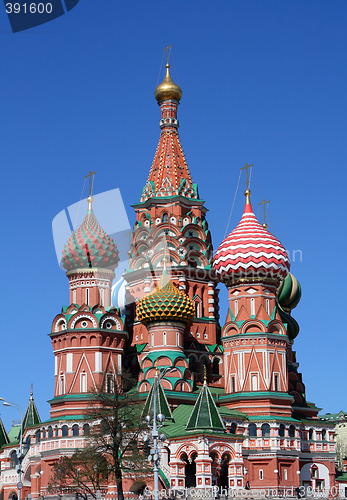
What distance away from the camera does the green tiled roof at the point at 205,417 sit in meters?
40.4

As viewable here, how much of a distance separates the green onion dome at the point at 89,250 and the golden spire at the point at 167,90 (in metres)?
9.52

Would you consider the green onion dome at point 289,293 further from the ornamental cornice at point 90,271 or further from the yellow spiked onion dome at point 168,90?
the yellow spiked onion dome at point 168,90

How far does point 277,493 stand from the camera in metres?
42.9

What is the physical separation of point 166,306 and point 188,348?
382 cm

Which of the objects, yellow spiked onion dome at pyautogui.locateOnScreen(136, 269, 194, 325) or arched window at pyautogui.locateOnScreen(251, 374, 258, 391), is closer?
arched window at pyautogui.locateOnScreen(251, 374, 258, 391)

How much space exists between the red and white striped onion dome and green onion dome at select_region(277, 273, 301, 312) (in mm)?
5780

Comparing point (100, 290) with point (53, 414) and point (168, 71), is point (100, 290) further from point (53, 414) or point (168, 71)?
point (168, 71)

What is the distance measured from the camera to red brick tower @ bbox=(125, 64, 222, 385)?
49.9 meters

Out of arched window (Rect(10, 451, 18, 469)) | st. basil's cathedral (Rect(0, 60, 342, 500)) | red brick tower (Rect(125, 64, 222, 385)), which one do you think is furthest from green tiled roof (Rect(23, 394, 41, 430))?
red brick tower (Rect(125, 64, 222, 385))

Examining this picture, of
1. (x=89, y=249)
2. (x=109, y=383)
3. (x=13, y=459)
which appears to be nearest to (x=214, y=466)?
(x=109, y=383)

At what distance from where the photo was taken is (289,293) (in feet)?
177

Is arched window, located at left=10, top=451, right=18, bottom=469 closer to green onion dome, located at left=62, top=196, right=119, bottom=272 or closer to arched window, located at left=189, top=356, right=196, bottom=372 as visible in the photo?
green onion dome, located at left=62, top=196, right=119, bottom=272

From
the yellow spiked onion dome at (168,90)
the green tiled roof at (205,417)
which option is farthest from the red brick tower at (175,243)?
the green tiled roof at (205,417)

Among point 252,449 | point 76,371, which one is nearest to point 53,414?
point 76,371
